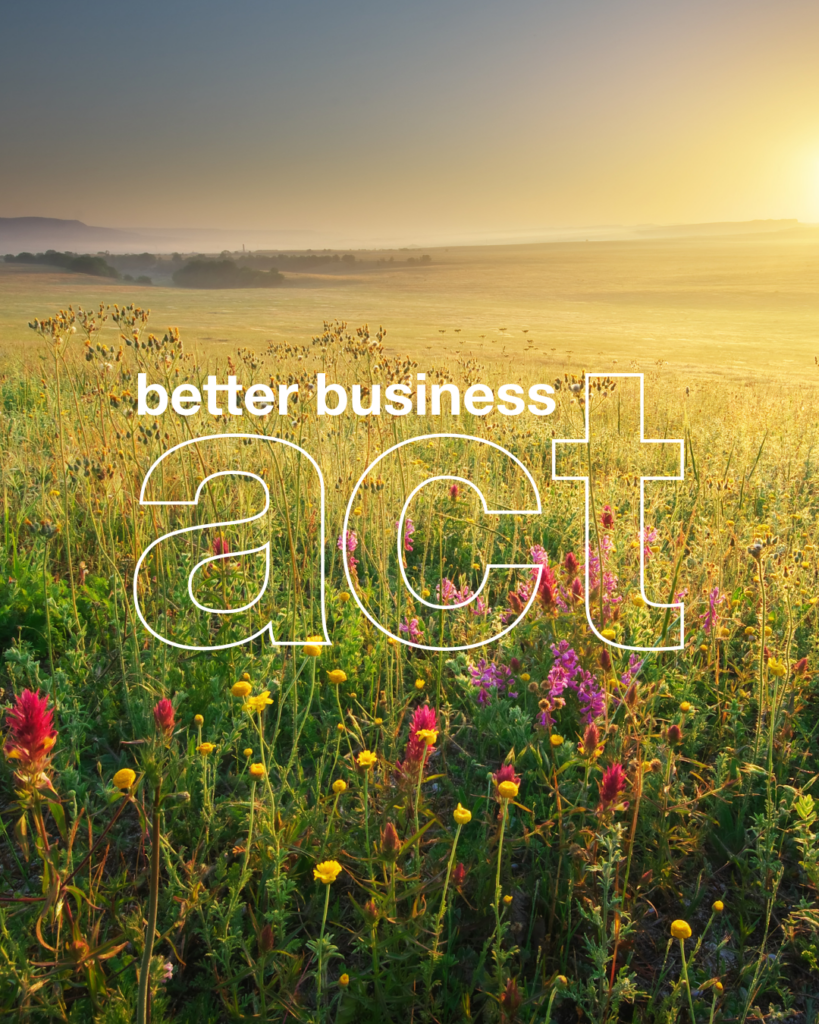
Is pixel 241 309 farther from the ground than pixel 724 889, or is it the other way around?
Result: pixel 241 309

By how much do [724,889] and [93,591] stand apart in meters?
2.89

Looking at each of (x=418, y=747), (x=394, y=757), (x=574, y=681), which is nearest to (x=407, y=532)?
(x=574, y=681)

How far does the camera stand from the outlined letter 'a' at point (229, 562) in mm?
2893

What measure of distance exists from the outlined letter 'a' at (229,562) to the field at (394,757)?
26mm

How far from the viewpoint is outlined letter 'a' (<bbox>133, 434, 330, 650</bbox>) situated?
2893 millimetres

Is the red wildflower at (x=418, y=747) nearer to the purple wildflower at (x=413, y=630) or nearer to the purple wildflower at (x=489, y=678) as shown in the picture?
the purple wildflower at (x=489, y=678)

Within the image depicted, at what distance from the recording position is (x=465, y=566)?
3980mm

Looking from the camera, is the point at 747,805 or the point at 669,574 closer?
the point at 747,805

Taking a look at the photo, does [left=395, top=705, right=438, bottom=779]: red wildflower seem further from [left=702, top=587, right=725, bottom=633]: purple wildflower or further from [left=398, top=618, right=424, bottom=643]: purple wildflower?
[left=702, top=587, right=725, bottom=633]: purple wildflower

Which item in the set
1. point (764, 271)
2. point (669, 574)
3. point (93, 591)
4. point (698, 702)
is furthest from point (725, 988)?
point (764, 271)

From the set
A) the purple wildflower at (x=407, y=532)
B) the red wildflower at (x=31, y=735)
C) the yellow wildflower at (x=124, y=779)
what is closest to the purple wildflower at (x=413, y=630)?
the purple wildflower at (x=407, y=532)

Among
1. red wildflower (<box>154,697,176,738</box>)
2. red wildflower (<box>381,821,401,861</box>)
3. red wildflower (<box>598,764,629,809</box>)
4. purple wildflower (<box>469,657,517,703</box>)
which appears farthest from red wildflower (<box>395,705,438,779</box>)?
Result: purple wildflower (<box>469,657,517,703</box>)

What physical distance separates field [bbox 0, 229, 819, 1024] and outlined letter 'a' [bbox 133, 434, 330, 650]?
0.03 m

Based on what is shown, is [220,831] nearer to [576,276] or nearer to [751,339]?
[751,339]
